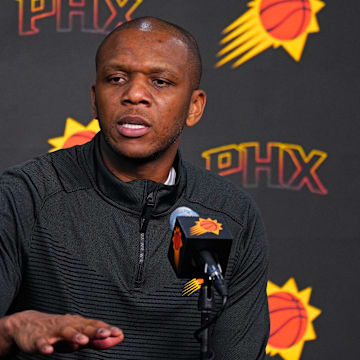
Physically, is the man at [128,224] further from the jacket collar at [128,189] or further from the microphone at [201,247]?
the microphone at [201,247]

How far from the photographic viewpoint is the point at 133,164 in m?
1.52

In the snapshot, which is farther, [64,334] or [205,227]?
[205,227]

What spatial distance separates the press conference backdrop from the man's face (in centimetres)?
67

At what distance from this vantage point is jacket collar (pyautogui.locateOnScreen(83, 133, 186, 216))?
4.81 ft

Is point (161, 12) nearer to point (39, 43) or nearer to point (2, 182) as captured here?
point (39, 43)

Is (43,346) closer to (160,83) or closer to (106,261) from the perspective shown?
(106,261)

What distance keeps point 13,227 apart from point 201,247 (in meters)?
0.52

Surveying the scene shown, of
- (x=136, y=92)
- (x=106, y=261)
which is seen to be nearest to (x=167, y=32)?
(x=136, y=92)

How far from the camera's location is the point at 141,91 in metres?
1.45

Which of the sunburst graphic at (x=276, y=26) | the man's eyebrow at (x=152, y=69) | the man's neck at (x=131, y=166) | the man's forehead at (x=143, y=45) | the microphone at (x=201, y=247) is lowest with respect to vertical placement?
the microphone at (x=201, y=247)

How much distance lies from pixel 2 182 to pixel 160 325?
47 cm

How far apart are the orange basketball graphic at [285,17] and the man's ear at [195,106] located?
0.73m

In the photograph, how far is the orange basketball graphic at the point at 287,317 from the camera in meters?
2.18

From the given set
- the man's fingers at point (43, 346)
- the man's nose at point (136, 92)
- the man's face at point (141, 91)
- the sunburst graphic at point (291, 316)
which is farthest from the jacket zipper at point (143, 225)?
the sunburst graphic at point (291, 316)
